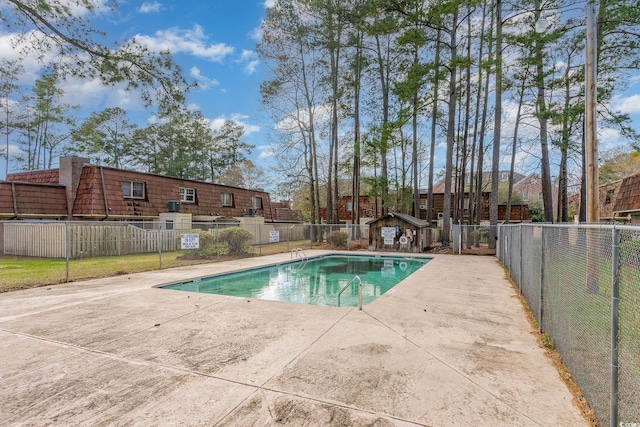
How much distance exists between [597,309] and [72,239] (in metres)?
16.6

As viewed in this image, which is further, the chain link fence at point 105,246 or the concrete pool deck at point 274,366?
the chain link fence at point 105,246

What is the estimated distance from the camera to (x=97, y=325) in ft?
15.5

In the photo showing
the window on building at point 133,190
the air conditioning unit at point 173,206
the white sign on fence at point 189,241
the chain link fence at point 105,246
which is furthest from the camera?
the air conditioning unit at point 173,206

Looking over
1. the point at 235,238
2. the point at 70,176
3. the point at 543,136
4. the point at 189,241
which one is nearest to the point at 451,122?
the point at 543,136

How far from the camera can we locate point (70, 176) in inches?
619

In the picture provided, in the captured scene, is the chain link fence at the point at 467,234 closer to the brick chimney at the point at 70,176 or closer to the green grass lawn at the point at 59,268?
A: the green grass lawn at the point at 59,268

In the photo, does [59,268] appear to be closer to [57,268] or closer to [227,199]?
[57,268]

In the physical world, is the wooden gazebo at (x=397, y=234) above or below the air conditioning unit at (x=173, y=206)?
below

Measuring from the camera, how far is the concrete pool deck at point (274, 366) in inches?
98.2

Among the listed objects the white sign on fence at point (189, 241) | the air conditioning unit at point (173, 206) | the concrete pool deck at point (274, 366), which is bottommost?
the concrete pool deck at point (274, 366)

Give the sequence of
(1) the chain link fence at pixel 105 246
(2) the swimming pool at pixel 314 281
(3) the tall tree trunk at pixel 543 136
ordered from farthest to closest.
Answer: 1. (3) the tall tree trunk at pixel 543 136
2. (1) the chain link fence at pixel 105 246
3. (2) the swimming pool at pixel 314 281

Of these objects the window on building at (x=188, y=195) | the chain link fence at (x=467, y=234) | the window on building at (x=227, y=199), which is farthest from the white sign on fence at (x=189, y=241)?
the chain link fence at (x=467, y=234)

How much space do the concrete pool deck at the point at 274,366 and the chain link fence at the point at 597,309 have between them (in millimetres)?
346

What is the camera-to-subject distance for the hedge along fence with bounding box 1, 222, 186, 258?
516 inches
